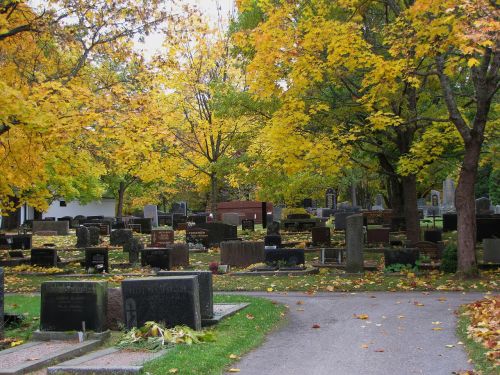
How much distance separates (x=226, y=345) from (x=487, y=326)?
3770 mm

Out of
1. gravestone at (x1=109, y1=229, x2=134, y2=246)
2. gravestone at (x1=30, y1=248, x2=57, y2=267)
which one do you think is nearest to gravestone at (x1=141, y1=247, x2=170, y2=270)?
gravestone at (x1=30, y1=248, x2=57, y2=267)

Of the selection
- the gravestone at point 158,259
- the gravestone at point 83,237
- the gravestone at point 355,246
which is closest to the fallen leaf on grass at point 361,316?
the gravestone at point 355,246

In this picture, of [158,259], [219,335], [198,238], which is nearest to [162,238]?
[198,238]

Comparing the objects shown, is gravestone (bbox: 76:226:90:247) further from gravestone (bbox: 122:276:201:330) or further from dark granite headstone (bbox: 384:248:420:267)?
gravestone (bbox: 122:276:201:330)

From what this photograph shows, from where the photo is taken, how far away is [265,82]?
16.2 metres

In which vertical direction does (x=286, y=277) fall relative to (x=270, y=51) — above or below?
below

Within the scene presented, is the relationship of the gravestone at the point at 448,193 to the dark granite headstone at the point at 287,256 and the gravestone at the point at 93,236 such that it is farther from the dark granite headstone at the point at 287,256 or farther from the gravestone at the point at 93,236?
the dark granite headstone at the point at 287,256

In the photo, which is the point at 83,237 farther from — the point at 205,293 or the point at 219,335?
the point at 219,335

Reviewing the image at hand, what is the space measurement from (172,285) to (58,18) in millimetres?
11175

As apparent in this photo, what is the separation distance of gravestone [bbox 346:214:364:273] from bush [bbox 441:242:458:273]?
219 centimetres

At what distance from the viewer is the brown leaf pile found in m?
7.26

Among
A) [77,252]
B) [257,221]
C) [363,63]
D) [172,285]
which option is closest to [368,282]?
[363,63]

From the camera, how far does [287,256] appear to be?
17453 millimetres

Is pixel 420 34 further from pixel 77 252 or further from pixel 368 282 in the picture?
pixel 77 252
